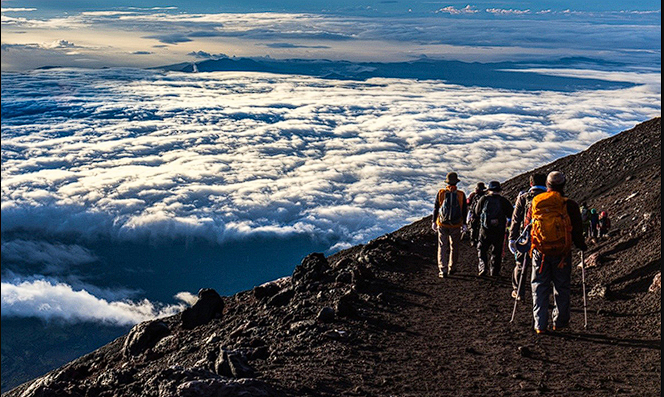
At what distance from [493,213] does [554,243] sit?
11.8 feet

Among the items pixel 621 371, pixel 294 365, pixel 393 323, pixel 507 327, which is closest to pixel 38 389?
pixel 294 365

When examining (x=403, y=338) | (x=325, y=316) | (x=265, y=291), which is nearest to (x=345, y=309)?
(x=325, y=316)

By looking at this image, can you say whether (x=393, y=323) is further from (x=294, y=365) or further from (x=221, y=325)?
(x=221, y=325)

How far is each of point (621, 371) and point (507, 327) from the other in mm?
1998

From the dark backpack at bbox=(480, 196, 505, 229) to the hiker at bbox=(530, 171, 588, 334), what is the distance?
3264 millimetres

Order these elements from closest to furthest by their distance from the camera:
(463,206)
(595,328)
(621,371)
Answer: (621,371), (595,328), (463,206)

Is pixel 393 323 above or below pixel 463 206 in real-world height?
below

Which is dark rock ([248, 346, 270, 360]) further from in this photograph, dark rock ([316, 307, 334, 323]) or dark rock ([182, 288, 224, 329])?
dark rock ([182, 288, 224, 329])

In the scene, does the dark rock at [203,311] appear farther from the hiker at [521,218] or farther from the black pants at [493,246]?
the hiker at [521,218]

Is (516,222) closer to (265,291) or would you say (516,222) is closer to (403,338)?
(403,338)

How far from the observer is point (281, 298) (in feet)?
38.6

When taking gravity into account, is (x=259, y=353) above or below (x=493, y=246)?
below

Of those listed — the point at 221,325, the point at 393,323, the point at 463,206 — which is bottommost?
the point at 221,325

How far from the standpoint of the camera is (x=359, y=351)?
8133 mm
